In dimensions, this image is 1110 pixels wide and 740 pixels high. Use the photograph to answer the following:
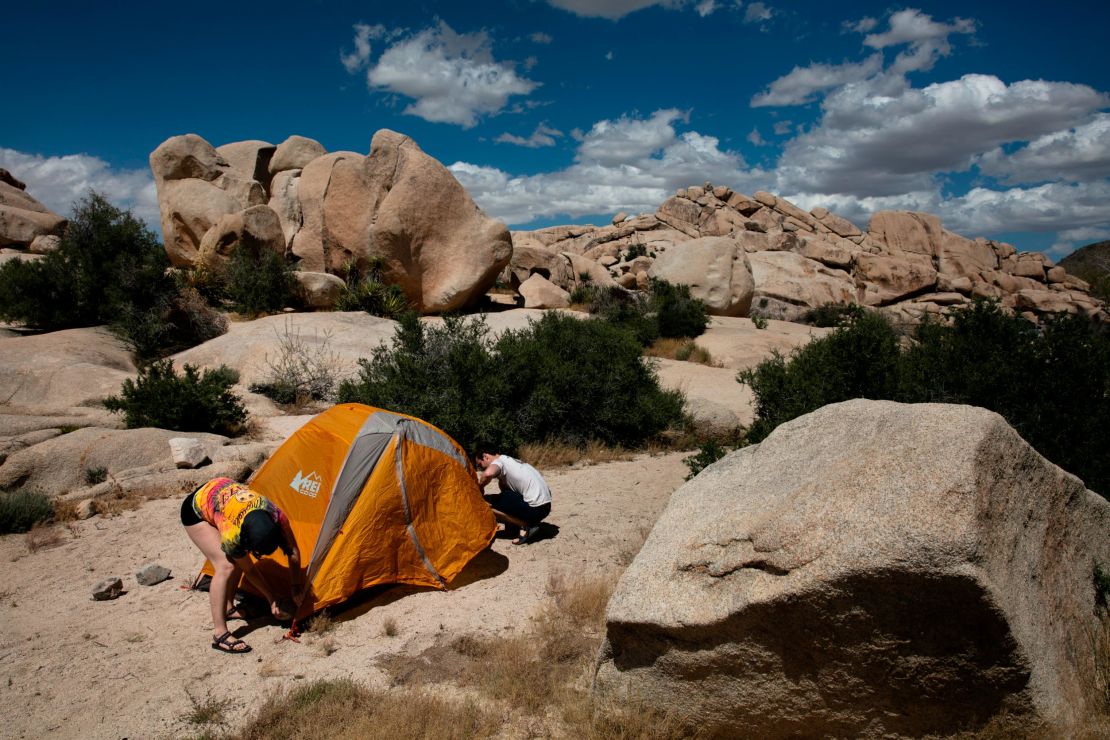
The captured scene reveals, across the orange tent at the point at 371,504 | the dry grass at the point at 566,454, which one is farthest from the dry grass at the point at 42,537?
the dry grass at the point at 566,454

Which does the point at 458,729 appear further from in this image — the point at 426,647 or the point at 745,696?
the point at 745,696

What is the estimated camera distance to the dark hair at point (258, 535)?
4.89m

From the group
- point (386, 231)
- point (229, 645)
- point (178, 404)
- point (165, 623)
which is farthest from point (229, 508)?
point (386, 231)

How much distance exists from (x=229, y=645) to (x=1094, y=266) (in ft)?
219

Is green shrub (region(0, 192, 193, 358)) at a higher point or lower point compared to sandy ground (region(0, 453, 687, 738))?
higher

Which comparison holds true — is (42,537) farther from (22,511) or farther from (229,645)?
(229,645)

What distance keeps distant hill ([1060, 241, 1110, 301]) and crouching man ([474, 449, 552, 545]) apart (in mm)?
44474

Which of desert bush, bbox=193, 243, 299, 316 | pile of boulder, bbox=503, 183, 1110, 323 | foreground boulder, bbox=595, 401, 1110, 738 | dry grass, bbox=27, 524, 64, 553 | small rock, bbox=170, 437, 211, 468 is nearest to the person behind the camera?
foreground boulder, bbox=595, 401, 1110, 738

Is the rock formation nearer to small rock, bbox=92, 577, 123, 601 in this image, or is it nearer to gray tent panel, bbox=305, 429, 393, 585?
small rock, bbox=92, 577, 123, 601

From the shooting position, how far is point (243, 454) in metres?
9.12

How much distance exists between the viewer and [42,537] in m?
7.04

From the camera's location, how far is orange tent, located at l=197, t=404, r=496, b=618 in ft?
18.6

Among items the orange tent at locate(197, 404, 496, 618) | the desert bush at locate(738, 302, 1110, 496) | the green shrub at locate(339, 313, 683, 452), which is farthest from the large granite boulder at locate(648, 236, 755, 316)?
the orange tent at locate(197, 404, 496, 618)

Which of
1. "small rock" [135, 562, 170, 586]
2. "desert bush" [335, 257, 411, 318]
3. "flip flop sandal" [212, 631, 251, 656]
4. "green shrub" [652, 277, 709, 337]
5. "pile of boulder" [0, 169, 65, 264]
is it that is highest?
"pile of boulder" [0, 169, 65, 264]
